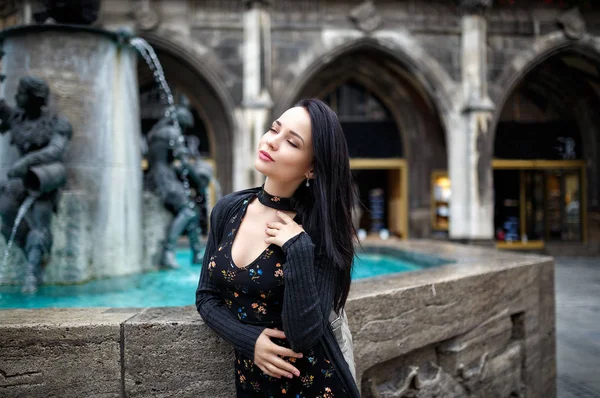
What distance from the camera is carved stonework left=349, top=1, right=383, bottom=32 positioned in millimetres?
13195

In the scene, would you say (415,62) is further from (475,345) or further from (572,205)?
(475,345)

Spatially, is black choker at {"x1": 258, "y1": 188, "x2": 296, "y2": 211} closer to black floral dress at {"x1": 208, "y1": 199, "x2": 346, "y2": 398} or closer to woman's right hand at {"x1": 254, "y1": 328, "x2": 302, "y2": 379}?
black floral dress at {"x1": 208, "y1": 199, "x2": 346, "y2": 398}

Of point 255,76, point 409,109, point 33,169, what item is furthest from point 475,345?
point 409,109

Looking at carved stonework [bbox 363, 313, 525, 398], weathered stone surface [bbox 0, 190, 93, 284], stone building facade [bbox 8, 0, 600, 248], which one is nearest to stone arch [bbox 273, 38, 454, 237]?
stone building facade [bbox 8, 0, 600, 248]

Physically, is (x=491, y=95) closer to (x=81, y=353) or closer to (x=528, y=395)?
(x=528, y=395)

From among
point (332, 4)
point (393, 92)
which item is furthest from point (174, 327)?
point (393, 92)

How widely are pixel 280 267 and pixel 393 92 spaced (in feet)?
48.9

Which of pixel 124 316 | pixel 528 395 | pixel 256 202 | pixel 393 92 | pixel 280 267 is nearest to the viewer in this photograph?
pixel 280 267

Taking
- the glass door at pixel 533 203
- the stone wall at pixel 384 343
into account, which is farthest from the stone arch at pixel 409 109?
the stone wall at pixel 384 343

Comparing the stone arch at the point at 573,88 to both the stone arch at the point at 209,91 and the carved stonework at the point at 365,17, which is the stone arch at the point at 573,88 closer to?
the carved stonework at the point at 365,17

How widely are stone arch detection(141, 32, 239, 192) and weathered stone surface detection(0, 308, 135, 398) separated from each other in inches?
441

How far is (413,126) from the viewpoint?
15742 mm

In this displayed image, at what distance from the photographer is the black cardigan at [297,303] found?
1.33m

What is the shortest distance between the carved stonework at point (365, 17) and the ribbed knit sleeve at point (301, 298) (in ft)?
42.1
